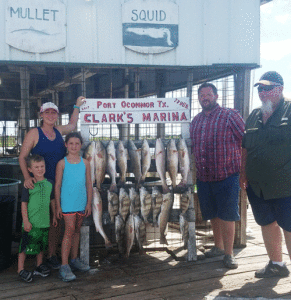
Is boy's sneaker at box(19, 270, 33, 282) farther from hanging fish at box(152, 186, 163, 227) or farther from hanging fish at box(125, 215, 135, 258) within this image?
hanging fish at box(152, 186, 163, 227)

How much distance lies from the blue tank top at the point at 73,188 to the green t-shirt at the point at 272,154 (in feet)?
6.02

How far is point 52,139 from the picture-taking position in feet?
12.3

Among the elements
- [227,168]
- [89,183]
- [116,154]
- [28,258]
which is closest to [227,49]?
[227,168]

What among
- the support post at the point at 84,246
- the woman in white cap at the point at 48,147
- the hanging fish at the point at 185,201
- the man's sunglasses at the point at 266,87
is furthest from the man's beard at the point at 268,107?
the support post at the point at 84,246

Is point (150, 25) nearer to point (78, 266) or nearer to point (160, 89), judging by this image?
point (160, 89)

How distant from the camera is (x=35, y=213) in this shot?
11.4 feet

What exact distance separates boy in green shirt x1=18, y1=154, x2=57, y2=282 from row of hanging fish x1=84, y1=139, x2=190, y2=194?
0.57 m

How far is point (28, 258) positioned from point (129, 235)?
1448mm

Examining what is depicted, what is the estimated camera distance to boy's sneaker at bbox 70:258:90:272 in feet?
12.4

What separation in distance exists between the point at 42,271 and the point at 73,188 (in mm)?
976

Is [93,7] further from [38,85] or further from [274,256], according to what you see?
[38,85]

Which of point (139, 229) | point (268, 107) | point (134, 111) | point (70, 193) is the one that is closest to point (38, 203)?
point (70, 193)

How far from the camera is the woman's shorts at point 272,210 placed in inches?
Answer: 131

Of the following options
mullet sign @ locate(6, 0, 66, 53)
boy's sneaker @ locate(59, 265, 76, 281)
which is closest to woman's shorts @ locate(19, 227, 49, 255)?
boy's sneaker @ locate(59, 265, 76, 281)
